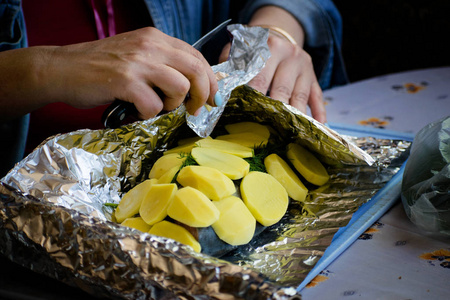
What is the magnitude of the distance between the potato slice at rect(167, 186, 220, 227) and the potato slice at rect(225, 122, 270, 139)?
0.30m

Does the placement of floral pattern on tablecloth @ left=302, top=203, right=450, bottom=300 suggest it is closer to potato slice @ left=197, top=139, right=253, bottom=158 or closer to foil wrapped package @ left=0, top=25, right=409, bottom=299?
foil wrapped package @ left=0, top=25, right=409, bottom=299

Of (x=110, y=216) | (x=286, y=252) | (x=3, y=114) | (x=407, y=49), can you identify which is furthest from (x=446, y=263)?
(x=407, y=49)

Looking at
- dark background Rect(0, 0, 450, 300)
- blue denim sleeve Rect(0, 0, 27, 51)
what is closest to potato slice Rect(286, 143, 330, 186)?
blue denim sleeve Rect(0, 0, 27, 51)

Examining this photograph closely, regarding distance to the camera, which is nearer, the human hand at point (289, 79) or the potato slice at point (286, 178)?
the potato slice at point (286, 178)

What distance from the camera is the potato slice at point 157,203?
740 mm

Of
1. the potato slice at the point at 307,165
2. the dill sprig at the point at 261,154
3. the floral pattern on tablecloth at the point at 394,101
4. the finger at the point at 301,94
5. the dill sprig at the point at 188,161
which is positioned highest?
the finger at the point at 301,94

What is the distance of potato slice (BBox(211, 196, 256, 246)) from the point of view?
744 millimetres

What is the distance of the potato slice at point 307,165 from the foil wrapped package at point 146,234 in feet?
0.06

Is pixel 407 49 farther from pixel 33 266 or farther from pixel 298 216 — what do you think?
pixel 33 266

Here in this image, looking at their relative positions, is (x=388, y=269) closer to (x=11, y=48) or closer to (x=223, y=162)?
(x=223, y=162)

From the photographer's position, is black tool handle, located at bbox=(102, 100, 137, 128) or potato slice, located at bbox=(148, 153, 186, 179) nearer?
black tool handle, located at bbox=(102, 100, 137, 128)

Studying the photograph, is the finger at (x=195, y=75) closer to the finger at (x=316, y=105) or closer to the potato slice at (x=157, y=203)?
the potato slice at (x=157, y=203)

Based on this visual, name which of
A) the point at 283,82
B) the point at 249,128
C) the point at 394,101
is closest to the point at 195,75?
the point at 249,128

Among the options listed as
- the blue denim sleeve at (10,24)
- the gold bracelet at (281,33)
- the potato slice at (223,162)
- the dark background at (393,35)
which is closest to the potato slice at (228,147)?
the potato slice at (223,162)
